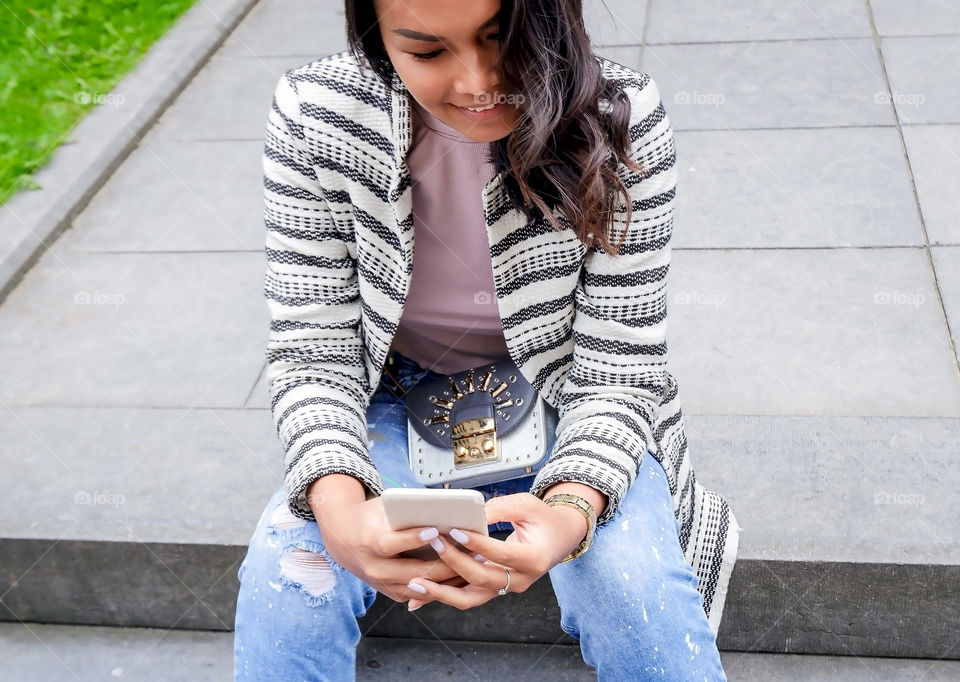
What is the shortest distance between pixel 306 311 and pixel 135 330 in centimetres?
167

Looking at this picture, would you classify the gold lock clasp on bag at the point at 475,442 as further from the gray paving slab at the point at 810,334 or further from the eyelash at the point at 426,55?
the gray paving slab at the point at 810,334

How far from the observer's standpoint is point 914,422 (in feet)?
9.42

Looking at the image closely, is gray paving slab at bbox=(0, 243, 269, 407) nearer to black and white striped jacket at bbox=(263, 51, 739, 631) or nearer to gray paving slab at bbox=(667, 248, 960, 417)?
black and white striped jacket at bbox=(263, 51, 739, 631)

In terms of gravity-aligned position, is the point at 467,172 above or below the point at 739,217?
above

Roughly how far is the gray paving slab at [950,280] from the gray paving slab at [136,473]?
2.03 meters

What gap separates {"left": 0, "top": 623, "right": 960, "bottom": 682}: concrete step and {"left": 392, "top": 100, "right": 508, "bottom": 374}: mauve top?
2.98 feet

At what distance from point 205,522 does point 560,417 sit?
1105 millimetres

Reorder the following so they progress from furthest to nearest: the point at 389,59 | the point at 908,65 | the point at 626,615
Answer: the point at 908,65, the point at 389,59, the point at 626,615

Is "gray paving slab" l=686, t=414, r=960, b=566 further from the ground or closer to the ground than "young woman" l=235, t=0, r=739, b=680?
closer to the ground

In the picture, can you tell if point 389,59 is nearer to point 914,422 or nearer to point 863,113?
point 914,422

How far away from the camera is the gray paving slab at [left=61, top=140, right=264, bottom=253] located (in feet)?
13.3

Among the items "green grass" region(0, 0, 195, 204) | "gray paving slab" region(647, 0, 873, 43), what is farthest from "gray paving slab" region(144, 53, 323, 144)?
"gray paving slab" region(647, 0, 873, 43)

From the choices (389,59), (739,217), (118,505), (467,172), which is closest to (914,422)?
(739,217)

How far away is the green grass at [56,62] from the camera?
4.66 metres
